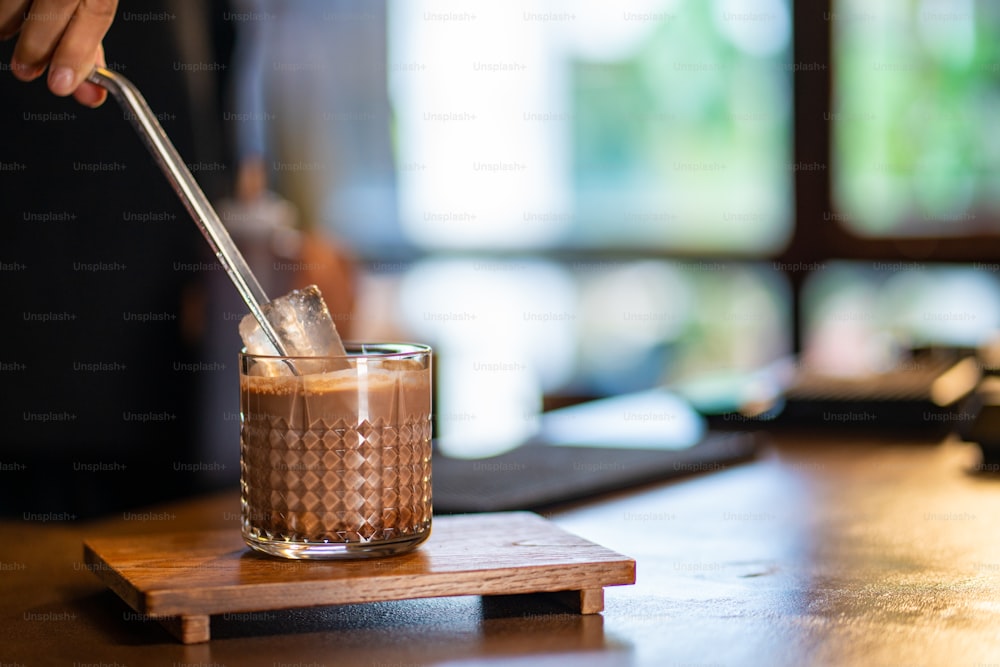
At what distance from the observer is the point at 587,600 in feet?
2.70

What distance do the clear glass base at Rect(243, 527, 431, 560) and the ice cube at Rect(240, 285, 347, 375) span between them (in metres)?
0.12

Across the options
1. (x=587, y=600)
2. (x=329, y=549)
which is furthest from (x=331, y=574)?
(x=587, y=600)

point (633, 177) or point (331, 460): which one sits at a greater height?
point (633, 177)

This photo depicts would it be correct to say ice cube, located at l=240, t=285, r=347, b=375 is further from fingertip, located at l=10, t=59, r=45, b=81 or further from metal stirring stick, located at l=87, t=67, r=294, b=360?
fingertip, located at l=10, t=59, r=45, b=81

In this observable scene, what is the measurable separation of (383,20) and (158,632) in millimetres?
4840

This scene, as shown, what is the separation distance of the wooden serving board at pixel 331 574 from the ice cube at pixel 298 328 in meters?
0.15

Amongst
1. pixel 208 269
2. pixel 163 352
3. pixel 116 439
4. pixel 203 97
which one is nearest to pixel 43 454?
pixel 116 439

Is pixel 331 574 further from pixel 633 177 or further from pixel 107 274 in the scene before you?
pixel 633 177

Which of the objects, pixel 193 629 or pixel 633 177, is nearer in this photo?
pixel 193 629

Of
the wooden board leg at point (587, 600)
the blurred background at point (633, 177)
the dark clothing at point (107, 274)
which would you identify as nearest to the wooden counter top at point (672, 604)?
the wooden board leg at point (587, 600)

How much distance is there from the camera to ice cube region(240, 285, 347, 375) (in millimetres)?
889

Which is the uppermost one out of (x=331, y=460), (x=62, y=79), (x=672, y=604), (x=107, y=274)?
(x=62, y=79)

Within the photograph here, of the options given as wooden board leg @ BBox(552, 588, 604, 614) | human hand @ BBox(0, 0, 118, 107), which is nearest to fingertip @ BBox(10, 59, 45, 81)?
human hand @ BBox(0, 0, 118, 107)

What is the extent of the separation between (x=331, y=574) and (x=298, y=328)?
0.65 ft
